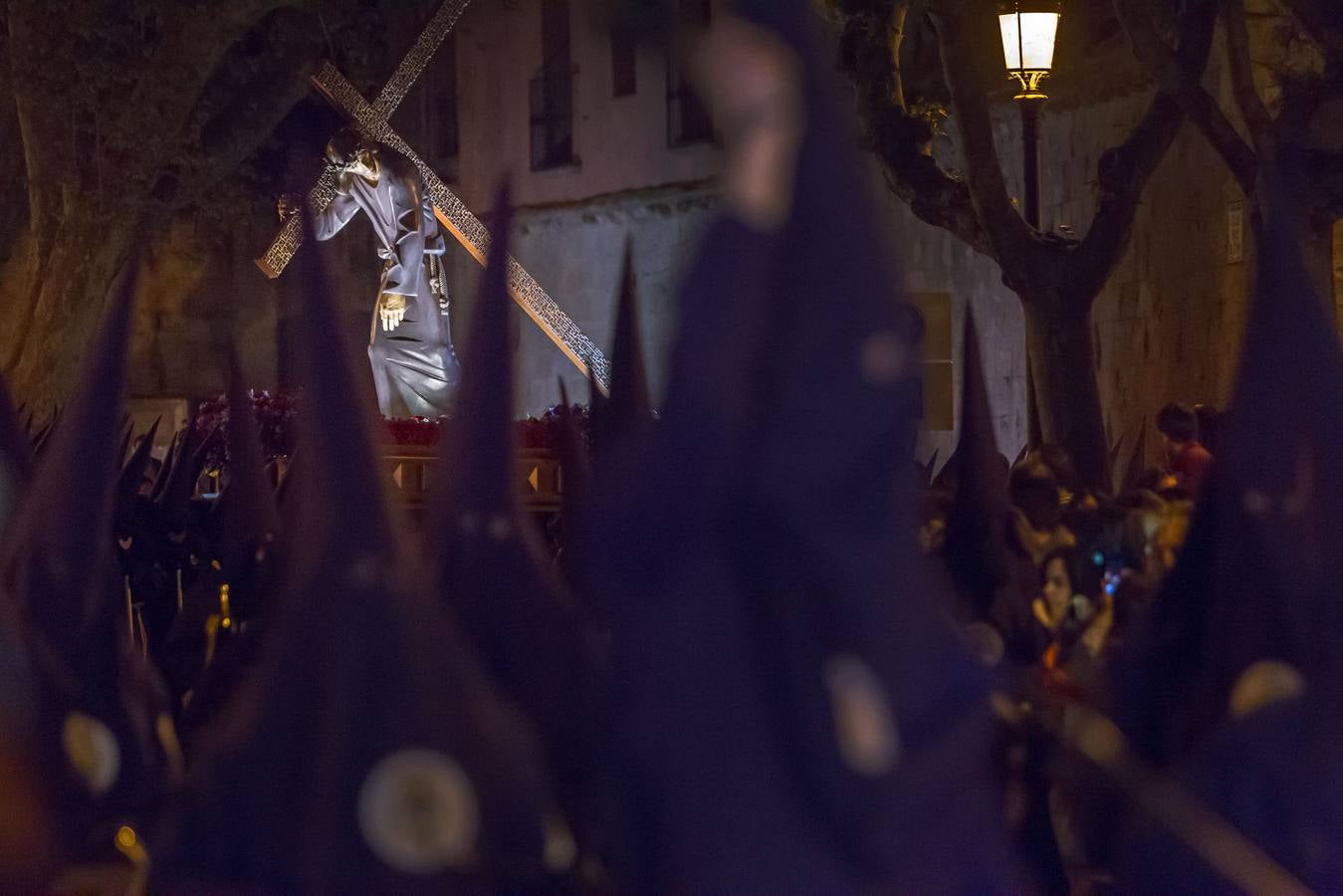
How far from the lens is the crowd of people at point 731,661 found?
2586mm

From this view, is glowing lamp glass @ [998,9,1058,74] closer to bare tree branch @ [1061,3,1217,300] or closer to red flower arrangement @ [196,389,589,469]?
bare tree branch @ [1061,3,1217,300]

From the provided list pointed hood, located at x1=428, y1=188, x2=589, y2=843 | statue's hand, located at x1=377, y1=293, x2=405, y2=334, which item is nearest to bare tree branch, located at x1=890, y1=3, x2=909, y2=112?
statue's hand, located at x1=377, y1=293, x2=405, y2=334

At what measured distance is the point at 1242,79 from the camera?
926cm

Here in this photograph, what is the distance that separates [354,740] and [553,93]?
79.8 feet

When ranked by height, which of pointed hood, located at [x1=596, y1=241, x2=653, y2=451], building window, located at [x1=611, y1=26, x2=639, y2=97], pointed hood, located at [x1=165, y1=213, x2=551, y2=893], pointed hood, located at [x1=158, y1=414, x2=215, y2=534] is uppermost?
building window, located at [x1=611, y1=26, x2=639, y2=97]

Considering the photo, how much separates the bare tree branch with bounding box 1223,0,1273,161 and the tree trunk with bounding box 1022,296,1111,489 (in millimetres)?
1181

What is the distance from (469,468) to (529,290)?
15.4 m

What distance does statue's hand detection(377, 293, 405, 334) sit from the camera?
15.6 m

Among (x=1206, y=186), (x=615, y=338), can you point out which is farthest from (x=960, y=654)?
(x=1206, y=186)

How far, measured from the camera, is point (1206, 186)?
14.4m

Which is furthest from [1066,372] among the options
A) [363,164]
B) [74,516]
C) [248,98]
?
[248,98]

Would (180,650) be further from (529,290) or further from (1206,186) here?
(529,290)

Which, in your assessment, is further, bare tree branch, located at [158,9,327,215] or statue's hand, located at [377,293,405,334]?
bare tree branch, located at [158,9,327,215]

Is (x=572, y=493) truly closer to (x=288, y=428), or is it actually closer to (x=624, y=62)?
(x=288, y=428)
